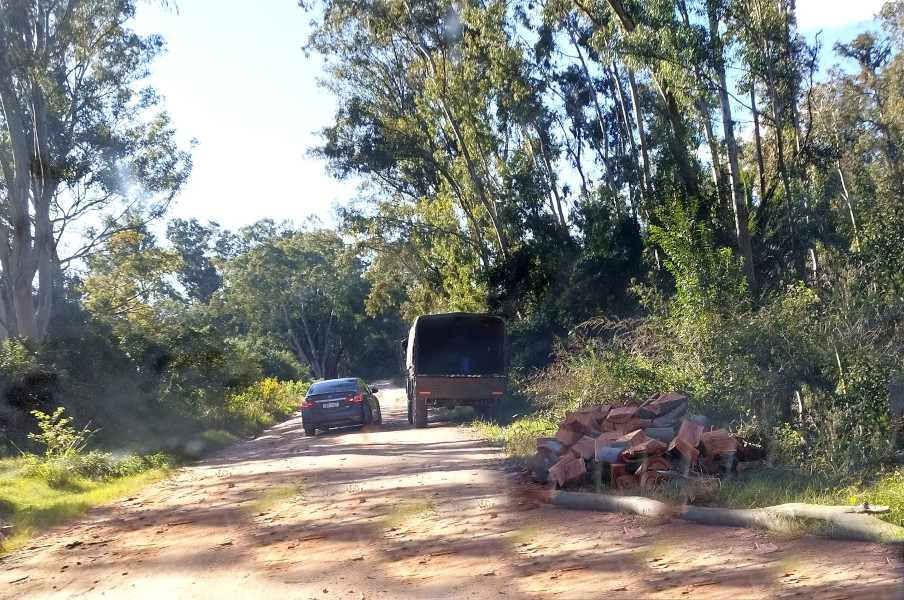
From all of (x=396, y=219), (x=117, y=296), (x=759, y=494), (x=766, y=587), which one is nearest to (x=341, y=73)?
(x=396, y=219)

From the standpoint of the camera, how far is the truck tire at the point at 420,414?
2317cm

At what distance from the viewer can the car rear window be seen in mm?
23656

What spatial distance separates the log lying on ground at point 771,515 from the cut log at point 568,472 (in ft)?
2.49

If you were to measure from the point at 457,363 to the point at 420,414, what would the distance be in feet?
8.39

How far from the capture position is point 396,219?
38844 mm

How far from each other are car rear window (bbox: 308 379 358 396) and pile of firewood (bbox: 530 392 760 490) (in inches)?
485

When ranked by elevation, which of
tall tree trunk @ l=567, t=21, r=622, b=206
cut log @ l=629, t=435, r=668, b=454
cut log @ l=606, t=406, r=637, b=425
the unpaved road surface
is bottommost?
the unpaved road surface

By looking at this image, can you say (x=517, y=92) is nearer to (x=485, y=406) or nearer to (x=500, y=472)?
(x=485, y=406)

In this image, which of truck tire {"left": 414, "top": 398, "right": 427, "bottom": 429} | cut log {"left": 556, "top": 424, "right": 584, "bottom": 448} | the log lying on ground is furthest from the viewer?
truck tire {"left": 414, "top": 398, "right": 427, "bottom": 429}

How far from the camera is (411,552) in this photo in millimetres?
8023

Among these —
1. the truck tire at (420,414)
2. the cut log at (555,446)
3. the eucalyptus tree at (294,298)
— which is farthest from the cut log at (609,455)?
the eucalyptus tree at (294,298)

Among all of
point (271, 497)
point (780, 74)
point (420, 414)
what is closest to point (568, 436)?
point (271, 497)

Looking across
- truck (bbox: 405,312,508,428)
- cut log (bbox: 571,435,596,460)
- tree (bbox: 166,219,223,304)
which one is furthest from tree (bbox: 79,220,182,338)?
tree (bbox: 166,219,223,304)

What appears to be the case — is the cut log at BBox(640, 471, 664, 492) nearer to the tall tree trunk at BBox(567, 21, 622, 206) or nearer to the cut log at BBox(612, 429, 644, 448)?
the cut log at BBox(612, 429, 644, 448)
